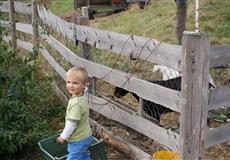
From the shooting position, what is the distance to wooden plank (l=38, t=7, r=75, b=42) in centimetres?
527

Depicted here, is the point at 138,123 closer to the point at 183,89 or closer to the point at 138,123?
the point at 138,123

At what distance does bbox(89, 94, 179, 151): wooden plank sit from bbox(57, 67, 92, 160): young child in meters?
0.52

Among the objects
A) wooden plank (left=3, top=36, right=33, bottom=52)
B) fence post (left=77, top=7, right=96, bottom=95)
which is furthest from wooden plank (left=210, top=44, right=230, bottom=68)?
wooden plank (left=3, top=36, right=33, bottom=52)

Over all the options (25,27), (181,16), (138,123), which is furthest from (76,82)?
(25,27)

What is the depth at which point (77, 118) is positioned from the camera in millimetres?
3533

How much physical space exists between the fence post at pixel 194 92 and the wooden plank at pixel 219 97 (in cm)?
9

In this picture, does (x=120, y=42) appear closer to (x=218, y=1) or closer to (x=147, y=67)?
(x=147, y=67)

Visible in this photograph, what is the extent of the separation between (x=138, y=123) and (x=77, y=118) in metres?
0.72

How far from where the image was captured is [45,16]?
269 inches

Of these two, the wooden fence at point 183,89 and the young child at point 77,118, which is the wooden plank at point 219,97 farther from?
the young child at point 77,118

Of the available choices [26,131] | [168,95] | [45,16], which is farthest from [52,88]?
[168,95]

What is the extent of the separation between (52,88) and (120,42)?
2424 mm

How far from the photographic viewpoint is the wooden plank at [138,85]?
3371 mm

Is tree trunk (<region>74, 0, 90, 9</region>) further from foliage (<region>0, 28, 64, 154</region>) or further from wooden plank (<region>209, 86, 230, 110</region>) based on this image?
wooden plank (<region>209, 86, 230, 110</region>)
